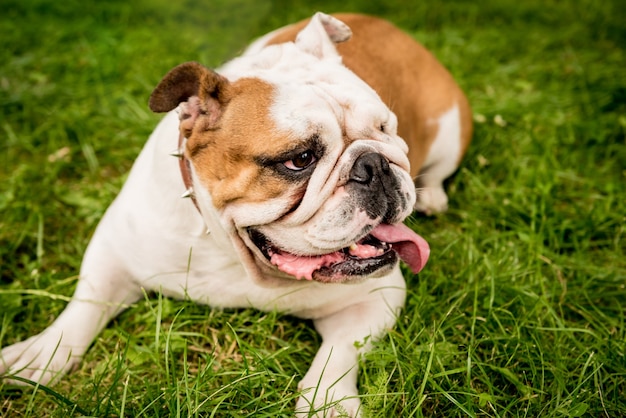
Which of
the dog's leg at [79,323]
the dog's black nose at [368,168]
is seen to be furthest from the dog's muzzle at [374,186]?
the dog's leg at [79,323]

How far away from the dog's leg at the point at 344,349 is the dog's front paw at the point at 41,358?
1.18 m

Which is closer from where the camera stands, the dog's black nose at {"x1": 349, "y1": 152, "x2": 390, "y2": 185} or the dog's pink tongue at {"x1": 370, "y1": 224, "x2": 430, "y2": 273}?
the dog's black nose at {"x1": 349, "y1": 152, "x2": 390, "y2": 185}

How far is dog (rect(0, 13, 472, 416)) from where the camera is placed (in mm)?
2688

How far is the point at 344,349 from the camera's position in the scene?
3121mm

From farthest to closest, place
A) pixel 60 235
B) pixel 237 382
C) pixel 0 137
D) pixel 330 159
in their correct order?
1. pixel 0 137
2. pixel 60 235
3. pixel 237 382
4. pixel 330 159

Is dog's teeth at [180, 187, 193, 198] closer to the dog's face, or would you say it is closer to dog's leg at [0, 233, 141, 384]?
the dog's face

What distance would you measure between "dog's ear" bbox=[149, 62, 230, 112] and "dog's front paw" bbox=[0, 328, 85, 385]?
123 cm

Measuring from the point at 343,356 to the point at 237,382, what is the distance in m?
0.53

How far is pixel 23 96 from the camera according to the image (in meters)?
5.20

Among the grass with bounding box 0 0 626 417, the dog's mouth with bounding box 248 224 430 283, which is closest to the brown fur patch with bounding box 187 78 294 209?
the dog's mouth with bounding box 248 224 430 283

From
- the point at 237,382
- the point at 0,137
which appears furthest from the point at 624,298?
the point at 0,137

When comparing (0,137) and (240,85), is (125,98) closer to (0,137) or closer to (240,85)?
(0,137)

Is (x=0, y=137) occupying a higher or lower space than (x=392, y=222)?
lower

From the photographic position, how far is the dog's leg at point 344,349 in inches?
113
